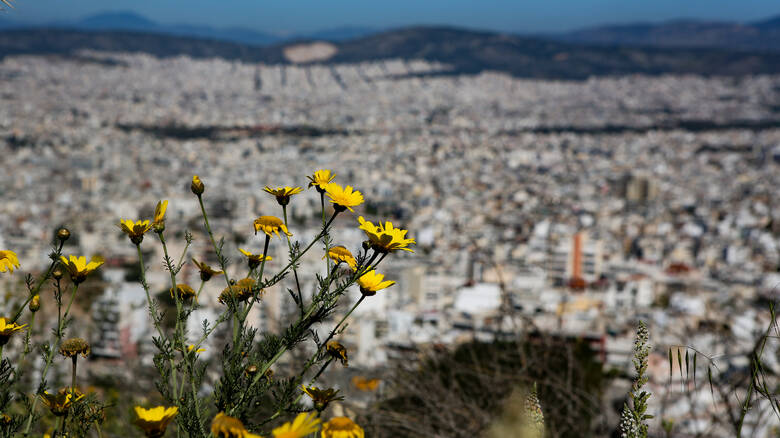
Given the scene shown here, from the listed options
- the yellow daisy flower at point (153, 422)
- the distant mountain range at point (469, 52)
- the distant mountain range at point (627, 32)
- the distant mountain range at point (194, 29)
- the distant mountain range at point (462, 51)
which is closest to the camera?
the yellow daisy flower at point (153, 422)

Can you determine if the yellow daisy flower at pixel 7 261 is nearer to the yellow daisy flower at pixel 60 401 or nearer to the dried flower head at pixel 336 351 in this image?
the yellow daisy flower at pixel 60 401

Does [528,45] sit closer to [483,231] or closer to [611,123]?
[611,123]

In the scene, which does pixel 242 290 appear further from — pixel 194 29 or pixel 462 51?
pixel 194 29

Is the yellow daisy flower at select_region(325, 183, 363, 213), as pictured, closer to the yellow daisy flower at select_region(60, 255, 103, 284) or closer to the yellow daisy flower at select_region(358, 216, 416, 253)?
the yellow daisy flower at select_region(358, 216, 416, 253)

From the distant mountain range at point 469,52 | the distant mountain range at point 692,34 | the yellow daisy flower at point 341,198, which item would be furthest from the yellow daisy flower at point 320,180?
the distant mountain range at point 692,34

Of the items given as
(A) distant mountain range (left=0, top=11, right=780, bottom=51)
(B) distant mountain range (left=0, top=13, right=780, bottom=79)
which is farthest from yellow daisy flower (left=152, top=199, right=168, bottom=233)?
(A) distant mountain range (left=0, top=11, right=780, bottom=51)

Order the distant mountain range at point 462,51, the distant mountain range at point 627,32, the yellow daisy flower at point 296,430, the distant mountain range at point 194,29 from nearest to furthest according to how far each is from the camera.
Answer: the yellow daisy flower at point 296,430, the distant mountain range at point 462,51, the distant mountain range at point 627,32, the distant mountain range at point 194,29
